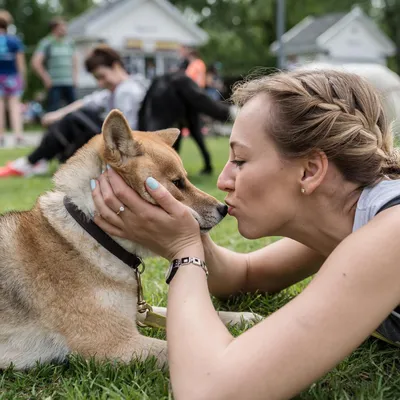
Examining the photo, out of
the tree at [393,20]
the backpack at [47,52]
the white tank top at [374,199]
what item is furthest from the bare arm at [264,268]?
the tree at [393,20]

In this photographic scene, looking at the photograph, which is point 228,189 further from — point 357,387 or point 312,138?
point 357,387

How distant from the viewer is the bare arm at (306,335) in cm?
169

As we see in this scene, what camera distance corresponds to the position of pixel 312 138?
1986 mm

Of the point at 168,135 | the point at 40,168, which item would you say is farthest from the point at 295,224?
the point at 40,168

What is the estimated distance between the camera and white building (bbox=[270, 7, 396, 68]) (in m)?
39.5

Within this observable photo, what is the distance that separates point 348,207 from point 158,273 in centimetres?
206

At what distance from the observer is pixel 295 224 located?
219 centimetres

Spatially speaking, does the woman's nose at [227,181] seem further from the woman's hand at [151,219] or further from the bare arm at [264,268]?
the bare arm at [264,268]

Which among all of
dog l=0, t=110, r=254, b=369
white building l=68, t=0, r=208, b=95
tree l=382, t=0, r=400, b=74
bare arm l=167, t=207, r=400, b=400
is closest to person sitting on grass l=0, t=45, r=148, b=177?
dog l=0, t=110, r=254, b=369

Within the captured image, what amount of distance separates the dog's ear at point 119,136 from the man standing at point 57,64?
10.1 metres

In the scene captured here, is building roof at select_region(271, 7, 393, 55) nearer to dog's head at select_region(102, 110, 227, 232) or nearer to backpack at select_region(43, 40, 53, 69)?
backpack at select_region(43, 40, 53, 69)

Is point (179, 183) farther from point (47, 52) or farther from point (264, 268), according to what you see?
point (47, 52)

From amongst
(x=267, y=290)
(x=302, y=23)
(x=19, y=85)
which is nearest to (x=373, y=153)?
(x=267, y=290)

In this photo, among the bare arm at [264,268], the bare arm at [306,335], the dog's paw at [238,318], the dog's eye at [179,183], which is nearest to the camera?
the bare arm at [306,335]
